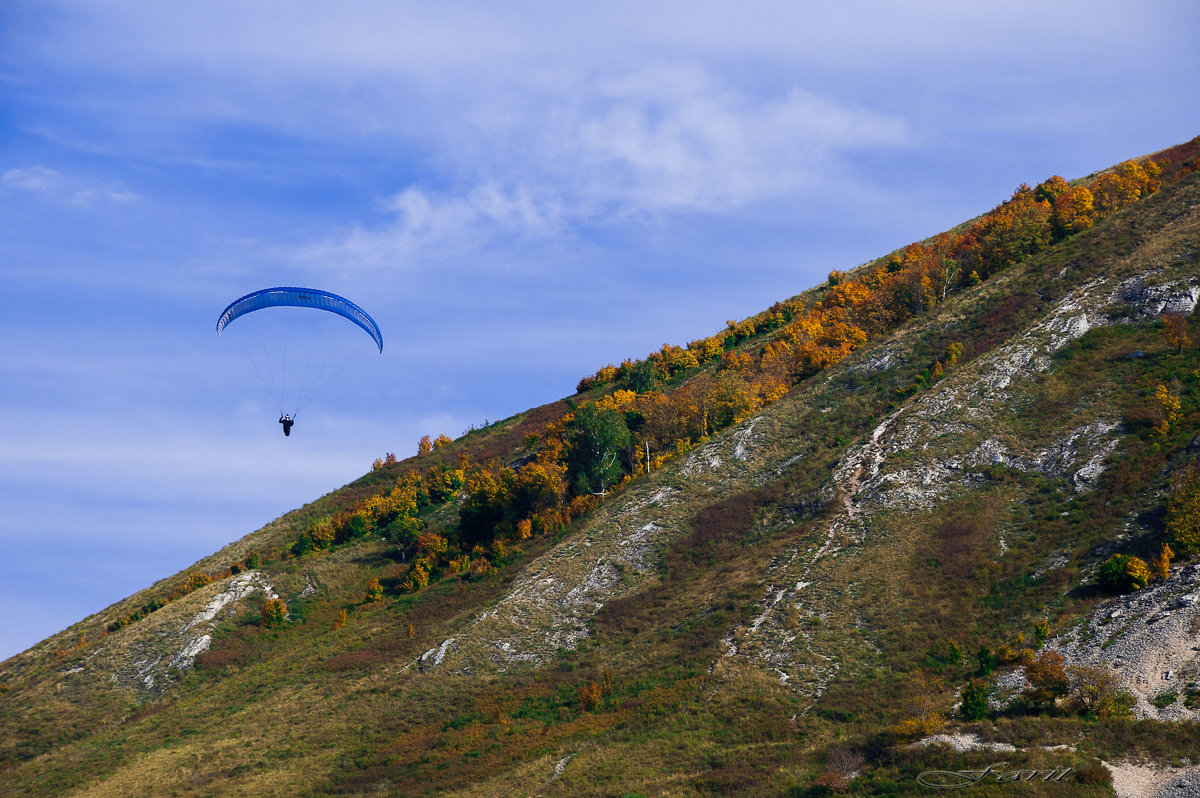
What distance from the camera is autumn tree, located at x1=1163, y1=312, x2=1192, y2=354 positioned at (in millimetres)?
61531

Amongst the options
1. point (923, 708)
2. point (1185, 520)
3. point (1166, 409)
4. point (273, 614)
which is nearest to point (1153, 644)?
point (1185, 520)

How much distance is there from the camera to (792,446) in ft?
238

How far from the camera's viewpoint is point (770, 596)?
180 ft

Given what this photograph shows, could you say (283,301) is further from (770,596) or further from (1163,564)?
(1163,564)

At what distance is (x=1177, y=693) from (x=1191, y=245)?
49.2 meters

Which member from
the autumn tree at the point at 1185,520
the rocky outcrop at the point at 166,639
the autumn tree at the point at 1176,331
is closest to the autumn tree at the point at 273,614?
the rocky outcrop at the point at 166,639

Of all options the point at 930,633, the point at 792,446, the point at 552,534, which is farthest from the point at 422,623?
the point at 930,633

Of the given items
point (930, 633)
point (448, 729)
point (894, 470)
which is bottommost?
point (930, 633)

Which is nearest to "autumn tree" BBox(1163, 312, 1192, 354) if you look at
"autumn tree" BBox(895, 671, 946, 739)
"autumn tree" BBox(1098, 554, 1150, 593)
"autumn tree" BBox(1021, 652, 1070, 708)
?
"autumn tree" BBox(1098, 554, 1150, 593)

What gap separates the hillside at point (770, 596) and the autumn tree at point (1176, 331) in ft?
0.69

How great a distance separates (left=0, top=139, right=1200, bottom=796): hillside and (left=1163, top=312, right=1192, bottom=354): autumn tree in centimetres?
21

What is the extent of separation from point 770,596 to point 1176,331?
34664 mm

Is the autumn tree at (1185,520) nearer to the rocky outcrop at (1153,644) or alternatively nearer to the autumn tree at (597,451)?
the rocky outcrop at (1153,644)

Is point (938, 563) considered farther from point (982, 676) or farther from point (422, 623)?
point (422, 623)
